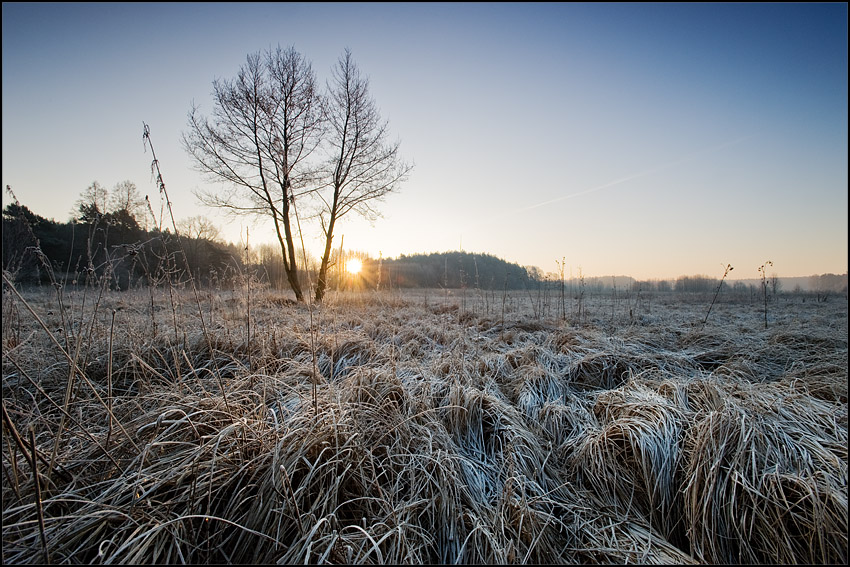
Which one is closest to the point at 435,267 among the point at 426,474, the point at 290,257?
the point at 290,257

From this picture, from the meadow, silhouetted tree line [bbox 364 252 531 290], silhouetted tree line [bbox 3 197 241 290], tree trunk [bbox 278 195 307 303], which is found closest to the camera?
the meadow

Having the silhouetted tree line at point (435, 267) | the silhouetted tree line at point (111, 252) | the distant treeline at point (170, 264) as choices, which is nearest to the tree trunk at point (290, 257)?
the distant treeline at point (170, 264)

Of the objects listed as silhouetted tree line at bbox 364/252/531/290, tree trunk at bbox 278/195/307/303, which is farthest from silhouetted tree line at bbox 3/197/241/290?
silhouetted tree line at bbox 364/252/531/290

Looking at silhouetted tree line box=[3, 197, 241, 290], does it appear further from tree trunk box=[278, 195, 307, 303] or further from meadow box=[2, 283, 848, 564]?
tree trunk box=[278, 195, 307, 303]

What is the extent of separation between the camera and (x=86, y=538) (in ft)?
4.61

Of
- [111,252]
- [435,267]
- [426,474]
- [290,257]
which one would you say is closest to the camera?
[426,474]

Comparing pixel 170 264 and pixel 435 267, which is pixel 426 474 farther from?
pixel 435 267

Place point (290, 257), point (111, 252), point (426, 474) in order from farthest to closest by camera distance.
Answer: point (290, 257)
point (111, 252)
point (426, 474)

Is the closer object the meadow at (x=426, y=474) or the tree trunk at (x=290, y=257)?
the meadow at (x=426, y=474)

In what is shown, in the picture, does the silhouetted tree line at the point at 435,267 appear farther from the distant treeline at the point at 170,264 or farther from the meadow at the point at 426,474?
the meadow at the point at 426,474

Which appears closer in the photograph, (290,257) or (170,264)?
(170,264)

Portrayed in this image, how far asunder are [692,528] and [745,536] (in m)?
0.23

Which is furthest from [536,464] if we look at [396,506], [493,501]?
[396,506]

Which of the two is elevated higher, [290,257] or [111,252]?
[290,257]
